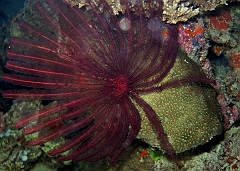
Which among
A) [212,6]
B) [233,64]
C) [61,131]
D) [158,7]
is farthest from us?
[233,64]

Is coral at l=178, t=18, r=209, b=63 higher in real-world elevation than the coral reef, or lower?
lower

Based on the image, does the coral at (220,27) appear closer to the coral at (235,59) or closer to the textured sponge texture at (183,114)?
the coral at (235,59)

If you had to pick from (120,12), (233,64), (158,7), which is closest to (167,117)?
(158,7)

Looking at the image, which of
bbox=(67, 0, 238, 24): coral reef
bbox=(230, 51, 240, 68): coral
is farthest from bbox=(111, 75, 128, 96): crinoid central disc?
bbox=(230, 51, 240, 68): coral

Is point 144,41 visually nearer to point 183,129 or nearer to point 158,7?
point 158,7

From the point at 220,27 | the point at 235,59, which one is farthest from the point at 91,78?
the point at 235,59

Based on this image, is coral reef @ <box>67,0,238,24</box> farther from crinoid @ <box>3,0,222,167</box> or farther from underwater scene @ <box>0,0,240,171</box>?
crinoid @ <box>3,0,222,167</box>
